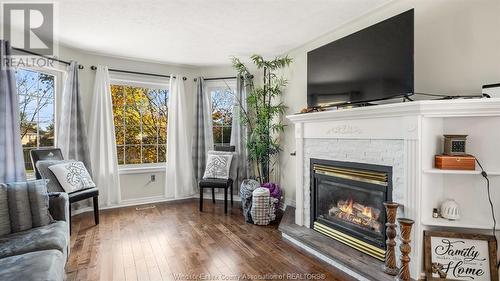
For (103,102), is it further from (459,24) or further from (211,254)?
(459,24)

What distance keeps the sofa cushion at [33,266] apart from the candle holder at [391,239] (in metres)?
2.16

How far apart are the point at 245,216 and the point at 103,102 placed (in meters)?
2.71

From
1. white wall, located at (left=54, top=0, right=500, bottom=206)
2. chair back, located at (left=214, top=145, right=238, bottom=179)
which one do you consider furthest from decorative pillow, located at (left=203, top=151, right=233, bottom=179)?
white wall, located at (left=54, top=0, right=500, bottom=206)

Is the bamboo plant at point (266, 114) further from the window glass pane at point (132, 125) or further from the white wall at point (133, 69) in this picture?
the window glass pane at point (132, 125)


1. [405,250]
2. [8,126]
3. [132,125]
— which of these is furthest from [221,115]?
[405,250]

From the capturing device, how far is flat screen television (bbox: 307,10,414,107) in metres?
2.01

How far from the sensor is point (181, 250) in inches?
103

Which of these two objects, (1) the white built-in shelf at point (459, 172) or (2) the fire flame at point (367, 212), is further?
(2) the fire flame at point (367, 212)

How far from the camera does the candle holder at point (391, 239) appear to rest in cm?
194

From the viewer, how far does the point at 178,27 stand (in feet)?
9.65

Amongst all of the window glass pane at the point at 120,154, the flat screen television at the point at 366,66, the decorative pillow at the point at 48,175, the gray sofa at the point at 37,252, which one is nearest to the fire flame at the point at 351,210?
the flat screen television at the point at 366,66

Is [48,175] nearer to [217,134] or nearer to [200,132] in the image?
[200,132]

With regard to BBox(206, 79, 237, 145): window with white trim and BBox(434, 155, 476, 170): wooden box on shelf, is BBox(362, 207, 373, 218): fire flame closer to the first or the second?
BBox(434, 155, 476, 170): wooden box on shelf

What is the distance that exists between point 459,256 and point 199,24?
3.07 meters
